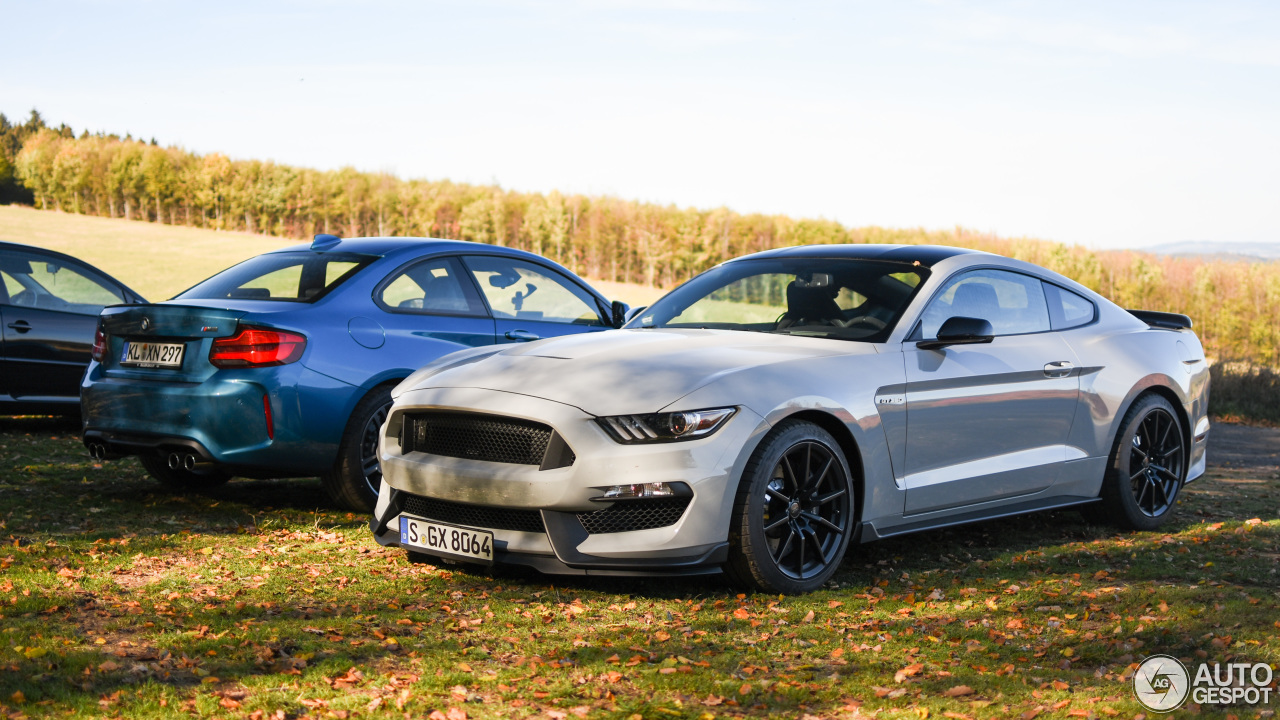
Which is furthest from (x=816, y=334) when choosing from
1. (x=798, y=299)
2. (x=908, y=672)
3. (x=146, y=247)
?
(x=146, y=247)

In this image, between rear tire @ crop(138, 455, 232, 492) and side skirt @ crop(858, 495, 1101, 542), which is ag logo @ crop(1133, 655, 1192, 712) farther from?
rear tire @ crop(138, 455, 232, 492)

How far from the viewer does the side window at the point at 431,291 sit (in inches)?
273

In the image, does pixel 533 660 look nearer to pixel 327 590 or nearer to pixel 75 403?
pixel 327 590

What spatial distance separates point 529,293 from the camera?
773 cm

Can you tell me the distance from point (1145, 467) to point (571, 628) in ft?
13.8

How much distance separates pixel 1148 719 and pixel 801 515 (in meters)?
1.76

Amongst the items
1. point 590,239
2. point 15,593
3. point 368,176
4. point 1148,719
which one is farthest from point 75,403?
point 368,176

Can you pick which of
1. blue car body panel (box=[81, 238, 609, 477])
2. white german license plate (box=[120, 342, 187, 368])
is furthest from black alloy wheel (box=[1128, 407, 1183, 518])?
white german license plate (box=[120, 342, 187, 368])

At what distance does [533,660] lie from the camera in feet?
13.4

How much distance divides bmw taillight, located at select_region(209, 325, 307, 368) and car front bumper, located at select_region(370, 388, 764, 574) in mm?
1858

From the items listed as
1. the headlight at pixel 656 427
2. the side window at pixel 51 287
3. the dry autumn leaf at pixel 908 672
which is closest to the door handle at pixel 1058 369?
the headlight at pixel 656 427

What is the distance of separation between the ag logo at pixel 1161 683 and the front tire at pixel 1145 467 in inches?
106

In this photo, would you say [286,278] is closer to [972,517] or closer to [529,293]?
[529,293]

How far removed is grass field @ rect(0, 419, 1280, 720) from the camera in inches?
144
